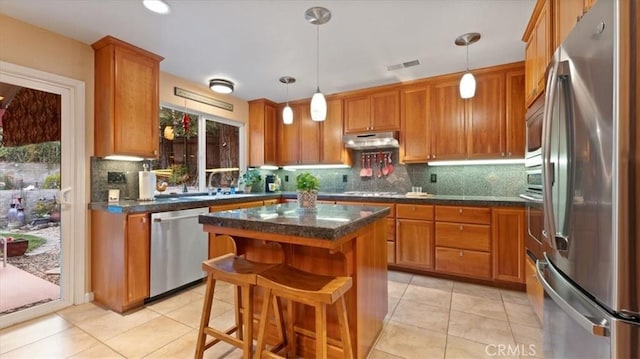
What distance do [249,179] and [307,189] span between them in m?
2.70

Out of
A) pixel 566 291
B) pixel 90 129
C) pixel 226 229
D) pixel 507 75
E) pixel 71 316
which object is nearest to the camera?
pixel 566 291

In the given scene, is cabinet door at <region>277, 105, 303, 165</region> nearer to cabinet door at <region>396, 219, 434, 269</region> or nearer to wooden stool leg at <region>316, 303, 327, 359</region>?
cabinet door at <region>396, 219, 434, 269</region>

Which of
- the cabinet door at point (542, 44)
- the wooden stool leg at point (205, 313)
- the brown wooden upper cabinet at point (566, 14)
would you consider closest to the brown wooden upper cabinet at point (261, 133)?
the wooden stool leg at point (205, 313)

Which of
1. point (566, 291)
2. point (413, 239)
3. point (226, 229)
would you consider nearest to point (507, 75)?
point (413, 239)

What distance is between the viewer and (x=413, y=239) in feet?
10.7

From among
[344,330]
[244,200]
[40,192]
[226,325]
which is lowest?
[226,325]

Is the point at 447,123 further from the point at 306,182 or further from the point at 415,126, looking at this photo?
the point at 306,182


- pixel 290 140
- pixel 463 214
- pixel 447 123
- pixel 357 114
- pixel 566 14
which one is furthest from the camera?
pixel 290 140

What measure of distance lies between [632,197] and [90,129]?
364 centimetres

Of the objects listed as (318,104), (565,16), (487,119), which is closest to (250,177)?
(318,104)

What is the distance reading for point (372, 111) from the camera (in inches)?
155

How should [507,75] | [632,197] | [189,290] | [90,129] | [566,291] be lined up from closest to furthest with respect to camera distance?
[632,197]
[566,291]
[90,129]
[189,290]
[507,75]

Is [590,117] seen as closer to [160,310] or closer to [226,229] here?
[226,229]

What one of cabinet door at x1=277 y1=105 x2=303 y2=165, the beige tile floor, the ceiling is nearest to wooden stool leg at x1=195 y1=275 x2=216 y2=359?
the beige tile floor
